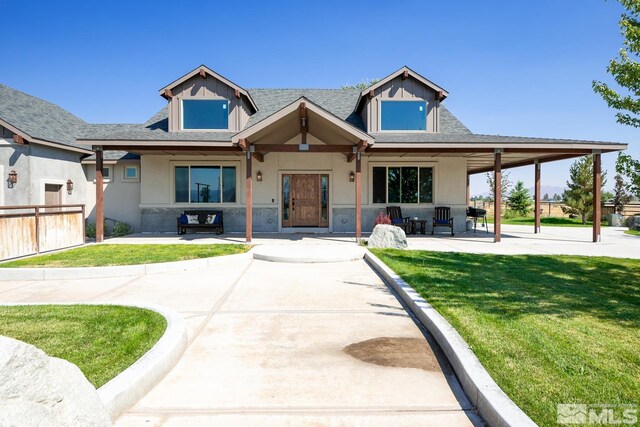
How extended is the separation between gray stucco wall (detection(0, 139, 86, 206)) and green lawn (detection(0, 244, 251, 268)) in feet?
15.5

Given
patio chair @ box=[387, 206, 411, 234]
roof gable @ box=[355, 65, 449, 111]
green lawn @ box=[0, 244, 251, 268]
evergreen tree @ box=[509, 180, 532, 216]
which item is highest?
roof gable @ box=[355, 65, 449, 111]

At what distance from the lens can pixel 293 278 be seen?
23.6ft

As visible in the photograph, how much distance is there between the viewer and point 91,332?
3.96 metres

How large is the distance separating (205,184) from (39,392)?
13.8m

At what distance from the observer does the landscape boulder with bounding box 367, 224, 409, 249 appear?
1040 cm

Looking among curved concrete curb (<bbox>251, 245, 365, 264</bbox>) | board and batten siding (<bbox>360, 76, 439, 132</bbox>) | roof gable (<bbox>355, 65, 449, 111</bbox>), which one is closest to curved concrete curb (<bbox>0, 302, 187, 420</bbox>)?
curved concrete curb (<bbox>251, 245, 365, 264</bbox>)

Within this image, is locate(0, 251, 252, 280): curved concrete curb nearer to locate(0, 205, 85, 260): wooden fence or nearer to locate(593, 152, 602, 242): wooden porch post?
locate(0, 205, 85, 260): wooden fence

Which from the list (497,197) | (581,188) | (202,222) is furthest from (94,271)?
(581,188)

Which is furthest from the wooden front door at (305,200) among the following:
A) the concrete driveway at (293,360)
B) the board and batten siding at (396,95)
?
the concrete driveway at (293,360)

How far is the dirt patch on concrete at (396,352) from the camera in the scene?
348 cm

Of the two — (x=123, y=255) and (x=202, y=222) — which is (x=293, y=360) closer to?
(x=123, y=255)

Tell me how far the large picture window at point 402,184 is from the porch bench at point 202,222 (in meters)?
6.45

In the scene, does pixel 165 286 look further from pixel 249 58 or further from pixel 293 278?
pixel 249 58

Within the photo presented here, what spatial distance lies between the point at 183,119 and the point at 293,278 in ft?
33.3
